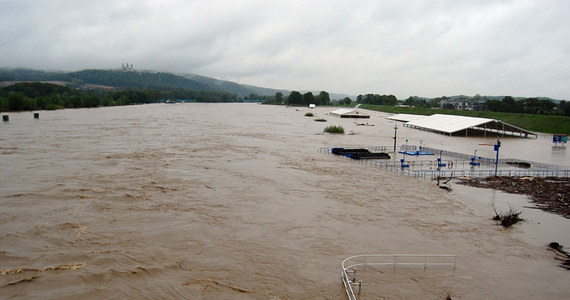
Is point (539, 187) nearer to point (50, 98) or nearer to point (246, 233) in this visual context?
point (246, 233)

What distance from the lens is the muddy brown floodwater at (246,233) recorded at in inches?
374

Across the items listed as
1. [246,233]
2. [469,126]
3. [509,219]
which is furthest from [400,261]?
[469,126]

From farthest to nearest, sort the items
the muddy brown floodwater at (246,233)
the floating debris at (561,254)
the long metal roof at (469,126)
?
the long metal roof at (469,126) < the floating debris at (561,254) < the muddy brown floodwater at (246,233)

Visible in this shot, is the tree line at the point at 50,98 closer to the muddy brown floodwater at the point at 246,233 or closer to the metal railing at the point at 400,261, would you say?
the muddy brown floodwater at the point at 246,233

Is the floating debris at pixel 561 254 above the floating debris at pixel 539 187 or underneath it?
underneath

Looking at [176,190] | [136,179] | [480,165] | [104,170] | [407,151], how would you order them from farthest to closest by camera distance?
1. [407,151]
2. [480,165]
3. [104,170]
4. [136,179]
5. [176,190]

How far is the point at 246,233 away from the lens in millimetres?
12828

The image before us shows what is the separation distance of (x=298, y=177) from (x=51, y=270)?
13.9 m

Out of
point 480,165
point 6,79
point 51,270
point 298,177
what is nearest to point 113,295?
point 51,270

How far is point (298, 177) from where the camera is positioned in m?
21.8

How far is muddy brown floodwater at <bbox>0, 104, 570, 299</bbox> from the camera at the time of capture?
31.2 ft

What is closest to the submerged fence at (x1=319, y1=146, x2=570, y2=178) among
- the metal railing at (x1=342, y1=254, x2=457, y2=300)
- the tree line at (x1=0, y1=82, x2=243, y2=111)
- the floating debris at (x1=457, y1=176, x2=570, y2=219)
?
the floating debris at (x1=457, y1=176, x2=570, y2=219)

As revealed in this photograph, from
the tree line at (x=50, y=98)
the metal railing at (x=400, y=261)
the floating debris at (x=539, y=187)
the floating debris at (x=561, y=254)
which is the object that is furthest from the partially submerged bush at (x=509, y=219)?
the tree line at (x=50, y=98)

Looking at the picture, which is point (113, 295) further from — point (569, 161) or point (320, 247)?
point (569, 161)
